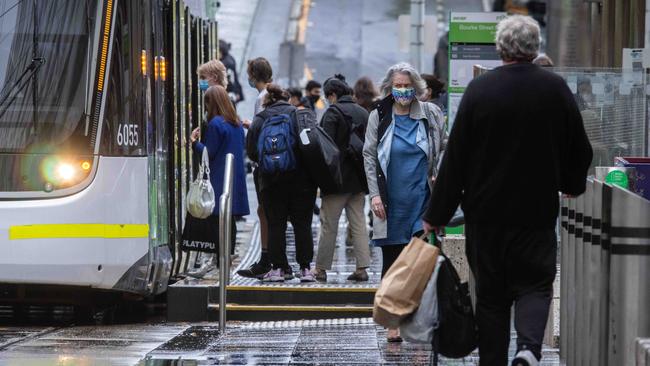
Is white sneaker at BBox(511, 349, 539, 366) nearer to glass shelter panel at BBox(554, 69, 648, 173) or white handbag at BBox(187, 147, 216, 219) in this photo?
glass shelter panel at BBox(554, 69, 648, 173)

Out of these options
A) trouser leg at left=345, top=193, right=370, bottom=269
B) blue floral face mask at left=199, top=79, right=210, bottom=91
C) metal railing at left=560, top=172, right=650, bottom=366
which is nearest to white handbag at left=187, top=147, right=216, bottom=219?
trouser leg at left=345, top=193, right=370, bottom=269

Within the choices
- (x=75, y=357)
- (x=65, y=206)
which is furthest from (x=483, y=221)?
(x=65, y=206)

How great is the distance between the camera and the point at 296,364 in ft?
28.6

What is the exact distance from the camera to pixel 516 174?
22.6ft

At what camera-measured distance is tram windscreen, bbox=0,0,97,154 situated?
10.8 meters

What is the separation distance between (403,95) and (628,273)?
121 inches

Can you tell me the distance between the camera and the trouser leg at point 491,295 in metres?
6.96

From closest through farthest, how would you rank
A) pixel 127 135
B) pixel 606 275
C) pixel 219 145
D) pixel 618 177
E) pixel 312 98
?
pixel 606 275, pixel 618 177, pixel 127 135, pixel 219 145, pixel 312 98

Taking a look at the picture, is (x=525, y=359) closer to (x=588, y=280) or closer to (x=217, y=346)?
(x=588, y=280)

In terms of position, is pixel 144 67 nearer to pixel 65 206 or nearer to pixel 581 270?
pixel 65 206

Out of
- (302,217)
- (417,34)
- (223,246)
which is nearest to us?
(223,246)

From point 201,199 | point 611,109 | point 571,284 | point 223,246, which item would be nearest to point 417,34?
point 611,109

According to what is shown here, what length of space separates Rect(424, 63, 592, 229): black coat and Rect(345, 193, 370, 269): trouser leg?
593cm

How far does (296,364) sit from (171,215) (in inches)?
157
